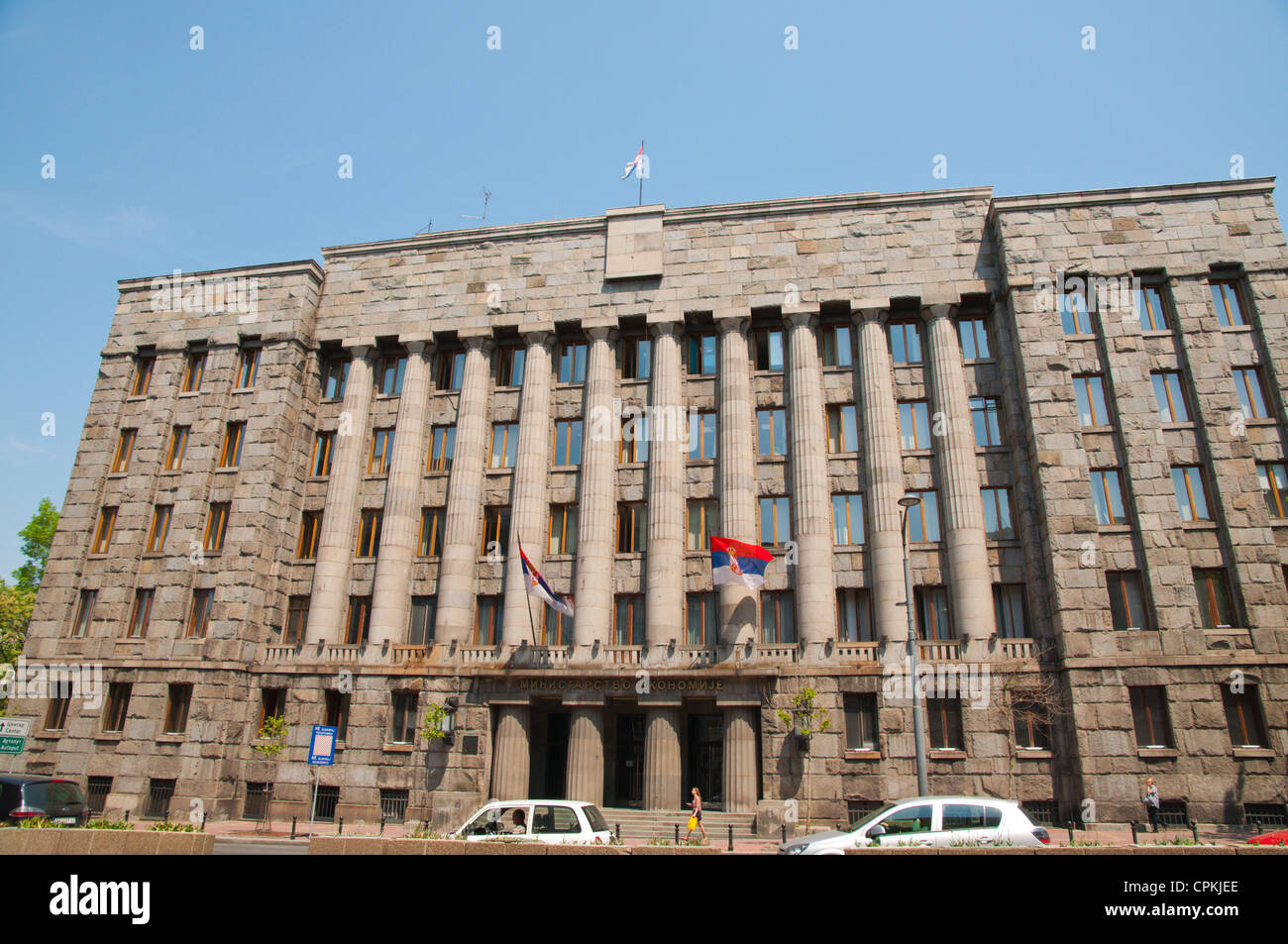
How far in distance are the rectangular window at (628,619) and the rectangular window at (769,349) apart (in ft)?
40.0

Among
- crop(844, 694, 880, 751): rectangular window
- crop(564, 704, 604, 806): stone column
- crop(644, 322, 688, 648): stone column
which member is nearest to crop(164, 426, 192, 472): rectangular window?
crop(644, 322, 688, 648): stone column

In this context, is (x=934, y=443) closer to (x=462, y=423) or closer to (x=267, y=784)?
(x=462, y=423)

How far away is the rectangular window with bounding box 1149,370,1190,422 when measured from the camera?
30.6 meters

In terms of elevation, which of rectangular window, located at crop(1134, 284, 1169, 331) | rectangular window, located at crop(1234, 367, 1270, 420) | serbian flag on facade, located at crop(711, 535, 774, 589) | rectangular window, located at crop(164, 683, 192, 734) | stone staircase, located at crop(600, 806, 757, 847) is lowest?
stone staircase, located at crop(600, 806, 757, 847)

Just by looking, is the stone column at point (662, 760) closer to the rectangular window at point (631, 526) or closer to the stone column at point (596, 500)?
the stone column at point (596, 500)

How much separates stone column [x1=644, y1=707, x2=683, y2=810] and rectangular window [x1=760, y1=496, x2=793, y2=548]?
27.0 ft

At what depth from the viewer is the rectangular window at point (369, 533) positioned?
36250mm

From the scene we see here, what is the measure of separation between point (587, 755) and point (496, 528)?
1102 cm

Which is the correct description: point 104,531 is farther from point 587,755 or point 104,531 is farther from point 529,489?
point 587,755

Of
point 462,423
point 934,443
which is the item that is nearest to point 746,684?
point 934,443

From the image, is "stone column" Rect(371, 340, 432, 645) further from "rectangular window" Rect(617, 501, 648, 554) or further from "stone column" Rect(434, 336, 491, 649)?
"rectangular window" Rect(617, 501, 648, 554)

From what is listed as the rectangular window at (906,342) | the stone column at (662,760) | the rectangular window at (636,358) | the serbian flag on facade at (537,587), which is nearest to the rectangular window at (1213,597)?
the rectangular window at (906,342)

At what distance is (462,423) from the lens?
120ft
